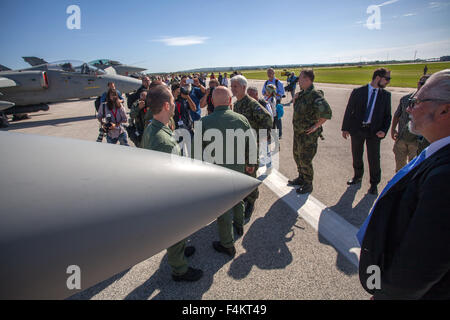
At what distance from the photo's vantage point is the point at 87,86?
40.1 ft

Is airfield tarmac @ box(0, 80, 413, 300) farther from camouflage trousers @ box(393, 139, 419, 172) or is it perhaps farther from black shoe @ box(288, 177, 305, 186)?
camouflage trousers @ box(393, 139, 419, 172)

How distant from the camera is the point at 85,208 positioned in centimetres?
80

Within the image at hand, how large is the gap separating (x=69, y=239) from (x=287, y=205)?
10.3 feet

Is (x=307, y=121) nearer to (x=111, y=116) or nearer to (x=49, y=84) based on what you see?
(x=111, y=116)

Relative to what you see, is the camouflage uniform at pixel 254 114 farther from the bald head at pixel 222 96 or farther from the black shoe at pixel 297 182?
the black shoe at pixel 297 182

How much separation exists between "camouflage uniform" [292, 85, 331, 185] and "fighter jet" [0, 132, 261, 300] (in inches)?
112

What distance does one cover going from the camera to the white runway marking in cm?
249

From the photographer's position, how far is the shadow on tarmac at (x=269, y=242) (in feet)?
7.74

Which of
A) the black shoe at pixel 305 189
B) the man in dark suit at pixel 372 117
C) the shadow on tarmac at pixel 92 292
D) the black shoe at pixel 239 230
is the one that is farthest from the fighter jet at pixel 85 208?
the man in dark suit at pixel 372 117

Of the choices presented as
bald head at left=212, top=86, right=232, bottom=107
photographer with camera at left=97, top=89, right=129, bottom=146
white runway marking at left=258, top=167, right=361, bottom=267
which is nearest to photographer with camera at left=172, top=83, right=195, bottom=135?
photographer with camera at left=97, top=89, right=129, bottom=146

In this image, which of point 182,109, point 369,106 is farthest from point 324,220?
point 182,109

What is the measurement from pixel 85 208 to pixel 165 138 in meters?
1.12

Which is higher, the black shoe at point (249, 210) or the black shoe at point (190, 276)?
the black shoe at point (249, 210)

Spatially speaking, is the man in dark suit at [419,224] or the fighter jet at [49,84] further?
the fighter jet at [49,84]
